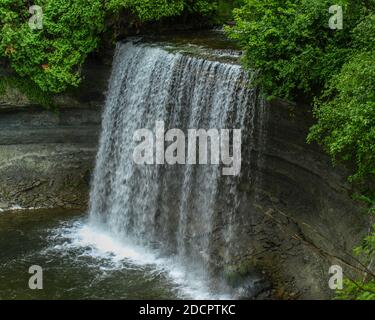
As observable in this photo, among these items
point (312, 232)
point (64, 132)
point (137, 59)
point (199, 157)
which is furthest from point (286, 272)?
point (64, 132)

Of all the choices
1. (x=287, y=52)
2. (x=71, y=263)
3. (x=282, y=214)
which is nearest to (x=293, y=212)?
(x=282, y=214)

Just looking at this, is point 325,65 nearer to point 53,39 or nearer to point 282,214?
point 282,214

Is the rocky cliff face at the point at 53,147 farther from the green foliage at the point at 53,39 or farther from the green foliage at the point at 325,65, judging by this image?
the green foliage at the point at 325,65

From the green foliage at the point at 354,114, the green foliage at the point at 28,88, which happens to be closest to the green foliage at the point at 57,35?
the green foliage at the point at 28,88

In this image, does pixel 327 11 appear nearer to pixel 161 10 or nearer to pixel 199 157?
pixel 199 157

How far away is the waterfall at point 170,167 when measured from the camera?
1083 centimetres

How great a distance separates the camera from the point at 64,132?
14.1 meters

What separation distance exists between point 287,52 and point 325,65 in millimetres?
756

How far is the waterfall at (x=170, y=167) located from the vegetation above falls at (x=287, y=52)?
0.85 metres

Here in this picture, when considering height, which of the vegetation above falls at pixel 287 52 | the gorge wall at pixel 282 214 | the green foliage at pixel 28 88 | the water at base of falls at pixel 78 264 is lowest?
the water at base of falls at pixel 78 264

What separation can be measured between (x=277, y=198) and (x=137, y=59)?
4.52 m

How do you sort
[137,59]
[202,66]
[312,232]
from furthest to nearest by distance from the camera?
[137,59] → [202,66] → [312,232]

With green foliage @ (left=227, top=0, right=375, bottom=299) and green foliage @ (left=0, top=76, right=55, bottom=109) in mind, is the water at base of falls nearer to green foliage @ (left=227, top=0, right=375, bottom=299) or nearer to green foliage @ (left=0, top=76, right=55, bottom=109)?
green foliage @ (left=0, top=76, right=55, bottom=109)

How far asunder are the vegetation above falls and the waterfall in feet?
2.77
